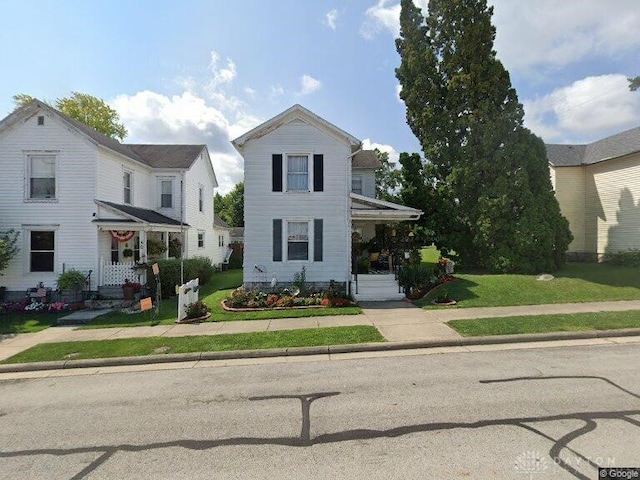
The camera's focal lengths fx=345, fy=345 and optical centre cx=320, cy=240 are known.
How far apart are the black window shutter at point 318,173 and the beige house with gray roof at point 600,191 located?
54.9 feet

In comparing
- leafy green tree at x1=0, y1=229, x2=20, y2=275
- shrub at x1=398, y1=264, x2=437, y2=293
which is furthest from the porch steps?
leafy green tree at x1=0, y1=229, x2=20, y2=275

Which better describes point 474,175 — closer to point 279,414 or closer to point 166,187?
point 279,414

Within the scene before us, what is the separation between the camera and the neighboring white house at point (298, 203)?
14.2 meters

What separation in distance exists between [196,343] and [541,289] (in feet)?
41.3

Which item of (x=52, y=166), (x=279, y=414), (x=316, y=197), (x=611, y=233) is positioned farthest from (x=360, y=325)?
(x=611, y=233)

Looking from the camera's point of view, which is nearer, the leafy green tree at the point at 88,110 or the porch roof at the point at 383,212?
the porch roof at the point at 383,212

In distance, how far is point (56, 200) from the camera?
14.8m

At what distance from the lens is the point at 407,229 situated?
16.4m

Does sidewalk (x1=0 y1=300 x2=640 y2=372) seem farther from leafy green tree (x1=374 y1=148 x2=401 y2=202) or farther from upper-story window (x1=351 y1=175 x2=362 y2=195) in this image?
leafy green tree (x1=374 y1=148 x2=401 y2=202)

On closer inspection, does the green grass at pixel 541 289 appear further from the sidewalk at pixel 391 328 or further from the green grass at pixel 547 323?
the green grass at pixel 547 323

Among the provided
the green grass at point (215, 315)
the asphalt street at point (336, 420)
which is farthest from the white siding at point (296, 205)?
the asphalt street at point (336, 420)

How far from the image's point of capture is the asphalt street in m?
3.65

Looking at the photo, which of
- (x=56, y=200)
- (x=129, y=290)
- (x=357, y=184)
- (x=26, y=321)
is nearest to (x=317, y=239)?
(x=357, y=184)

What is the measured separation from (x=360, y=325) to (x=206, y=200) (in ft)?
61.5
